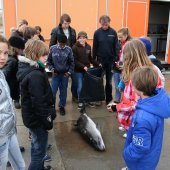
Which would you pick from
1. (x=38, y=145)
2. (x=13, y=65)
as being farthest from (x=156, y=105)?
(x=13, y=65)

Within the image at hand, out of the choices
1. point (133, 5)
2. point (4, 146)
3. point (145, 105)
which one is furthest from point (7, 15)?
point (145, 105)

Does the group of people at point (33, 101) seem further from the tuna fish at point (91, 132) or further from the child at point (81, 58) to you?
the child at point (81, 58)

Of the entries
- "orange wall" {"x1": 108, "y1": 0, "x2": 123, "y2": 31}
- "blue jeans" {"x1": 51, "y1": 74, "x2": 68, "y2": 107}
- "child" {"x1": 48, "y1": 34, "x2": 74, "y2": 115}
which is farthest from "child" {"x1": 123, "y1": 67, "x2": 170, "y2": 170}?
"orange wall" {"x1": 108, "y1": 0, "x2": 123, "y2": 31}

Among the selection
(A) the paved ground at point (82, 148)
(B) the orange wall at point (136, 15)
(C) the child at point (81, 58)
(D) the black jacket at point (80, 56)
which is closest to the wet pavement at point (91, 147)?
(A) the paved ground at point (82, 148)

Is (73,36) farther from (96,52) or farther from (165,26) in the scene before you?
(165,26)

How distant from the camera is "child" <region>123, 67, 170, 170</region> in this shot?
211cm

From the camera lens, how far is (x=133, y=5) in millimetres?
8812

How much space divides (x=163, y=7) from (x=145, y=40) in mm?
11714

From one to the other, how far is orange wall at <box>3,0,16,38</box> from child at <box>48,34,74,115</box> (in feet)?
9.84

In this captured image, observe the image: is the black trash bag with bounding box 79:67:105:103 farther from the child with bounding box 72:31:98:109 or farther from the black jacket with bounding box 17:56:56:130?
the black jacket with bounding box 17:56:56:130

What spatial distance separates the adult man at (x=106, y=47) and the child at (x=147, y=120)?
3.54 m

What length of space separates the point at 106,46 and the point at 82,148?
8.35 feet

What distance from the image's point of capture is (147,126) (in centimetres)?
209

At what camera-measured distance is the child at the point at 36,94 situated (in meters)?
2.66
